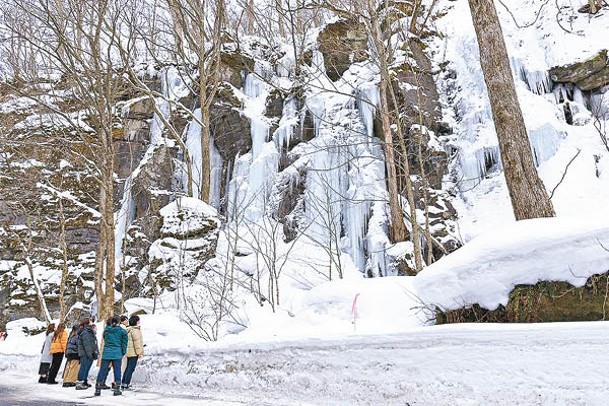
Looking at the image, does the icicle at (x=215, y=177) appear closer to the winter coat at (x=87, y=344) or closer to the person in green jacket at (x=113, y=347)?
the winter coat at (x=87, y=344)

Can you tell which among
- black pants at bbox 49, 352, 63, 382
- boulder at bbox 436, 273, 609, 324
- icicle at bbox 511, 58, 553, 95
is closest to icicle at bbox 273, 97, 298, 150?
icicle at bbox 511, 58, 553, 95

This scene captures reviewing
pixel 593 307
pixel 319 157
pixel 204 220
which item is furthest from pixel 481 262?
pixel 319 157

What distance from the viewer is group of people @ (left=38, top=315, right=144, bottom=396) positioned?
6.58 m

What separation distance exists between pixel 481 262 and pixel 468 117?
14709 mm

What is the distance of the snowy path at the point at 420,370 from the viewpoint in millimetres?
3814

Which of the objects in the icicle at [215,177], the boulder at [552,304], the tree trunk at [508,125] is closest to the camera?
the boulder at [552,304]

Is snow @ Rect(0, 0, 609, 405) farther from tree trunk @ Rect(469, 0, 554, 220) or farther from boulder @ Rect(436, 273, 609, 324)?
tree trunk @ Rect(469, 0, 554, 220)

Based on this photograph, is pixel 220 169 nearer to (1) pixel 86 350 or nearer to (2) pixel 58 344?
(2) pixel 58 344

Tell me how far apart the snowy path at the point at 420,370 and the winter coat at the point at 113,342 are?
0.67 m

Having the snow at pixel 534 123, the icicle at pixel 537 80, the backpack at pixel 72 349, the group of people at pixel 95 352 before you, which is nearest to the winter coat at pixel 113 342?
the group of people at pixel 95 352

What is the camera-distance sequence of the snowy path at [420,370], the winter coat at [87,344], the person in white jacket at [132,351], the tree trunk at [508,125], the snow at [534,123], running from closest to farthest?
the snowy path at [420,370] < the tree trunk at [508,125] < the person in white jacket at [132,351] < the winter coat at [87,344] < the snow at [534,123]

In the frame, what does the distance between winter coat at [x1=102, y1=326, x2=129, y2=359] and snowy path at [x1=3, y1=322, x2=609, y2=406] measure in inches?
26.3

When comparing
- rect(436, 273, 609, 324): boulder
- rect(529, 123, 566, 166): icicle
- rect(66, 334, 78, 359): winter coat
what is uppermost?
rect(529, 123, 566, 166): icicle

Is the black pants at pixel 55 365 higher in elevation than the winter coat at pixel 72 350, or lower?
lower
